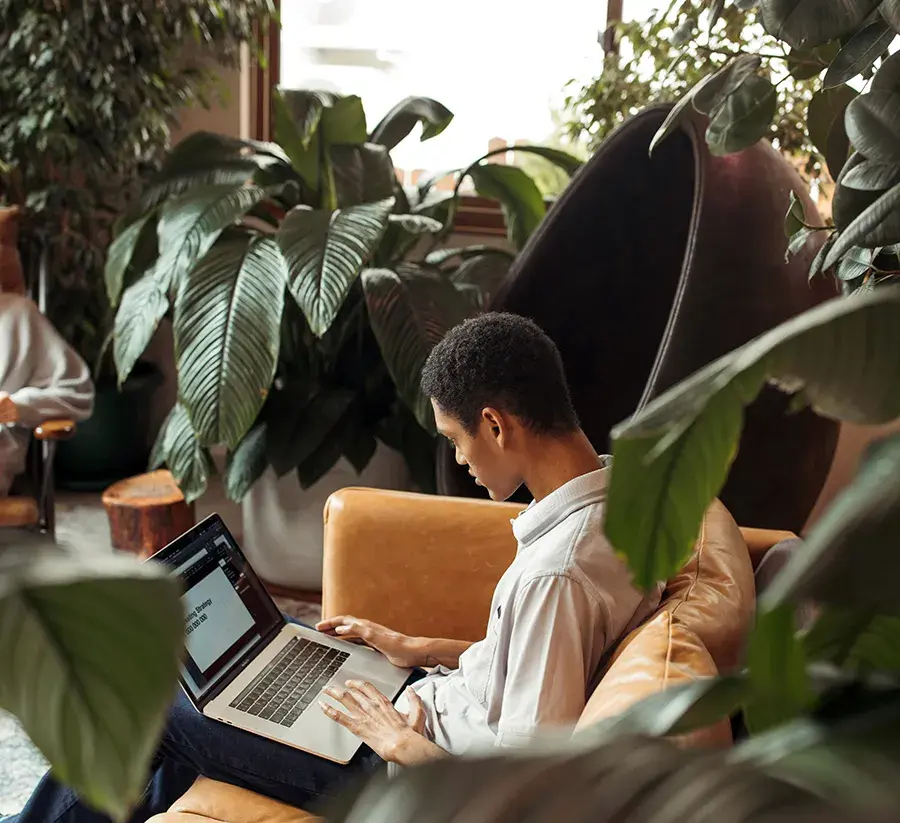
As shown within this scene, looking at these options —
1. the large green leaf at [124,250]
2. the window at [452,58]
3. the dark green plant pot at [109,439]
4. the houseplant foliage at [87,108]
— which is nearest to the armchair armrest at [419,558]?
the large green leaf at [124,250]

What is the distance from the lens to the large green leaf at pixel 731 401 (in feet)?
1.00

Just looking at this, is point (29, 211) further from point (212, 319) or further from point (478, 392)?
point (478, 392)

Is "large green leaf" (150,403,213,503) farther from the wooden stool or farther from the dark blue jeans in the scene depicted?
the dark blue jeans

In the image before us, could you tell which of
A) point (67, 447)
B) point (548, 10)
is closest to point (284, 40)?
point (548, 10)

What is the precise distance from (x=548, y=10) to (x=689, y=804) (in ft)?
12.6

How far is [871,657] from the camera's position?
0.41 metres

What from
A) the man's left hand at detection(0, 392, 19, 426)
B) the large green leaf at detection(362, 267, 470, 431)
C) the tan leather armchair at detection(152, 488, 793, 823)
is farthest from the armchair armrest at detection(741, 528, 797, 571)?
the man's left hand at detection(0, 392, 19, 426)

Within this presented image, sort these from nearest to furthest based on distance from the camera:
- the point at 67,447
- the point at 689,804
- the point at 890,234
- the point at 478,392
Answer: the point at 689,804
the point at 890,234
the point at 478,392
the point at 67,447

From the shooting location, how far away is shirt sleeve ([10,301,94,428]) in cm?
260

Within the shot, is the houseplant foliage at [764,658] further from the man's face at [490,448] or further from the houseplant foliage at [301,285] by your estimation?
the houseplant foliage at [301,285]

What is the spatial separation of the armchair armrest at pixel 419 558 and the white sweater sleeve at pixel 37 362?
1.23 metres

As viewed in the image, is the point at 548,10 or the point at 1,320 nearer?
the point at 1,320

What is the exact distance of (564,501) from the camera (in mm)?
1215

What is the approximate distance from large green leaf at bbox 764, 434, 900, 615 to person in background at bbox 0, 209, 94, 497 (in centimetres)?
247
